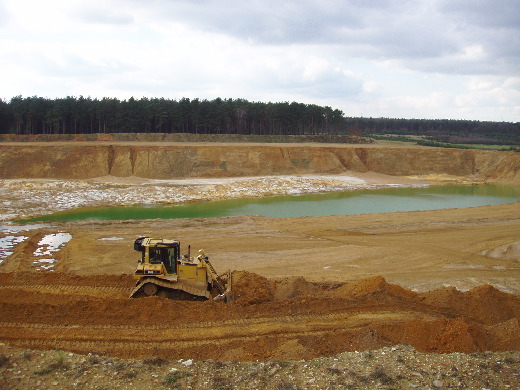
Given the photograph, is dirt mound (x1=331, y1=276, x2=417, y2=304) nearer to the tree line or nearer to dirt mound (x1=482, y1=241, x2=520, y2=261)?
dirt mound (x1=482, y1=241, x2=520, y2=261)

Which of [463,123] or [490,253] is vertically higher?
[463,123]

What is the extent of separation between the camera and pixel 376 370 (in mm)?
8898

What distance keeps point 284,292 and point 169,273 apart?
162 inches

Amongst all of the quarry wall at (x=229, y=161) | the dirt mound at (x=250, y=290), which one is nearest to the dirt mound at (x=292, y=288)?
the dirt mound at (x=250, y=290)

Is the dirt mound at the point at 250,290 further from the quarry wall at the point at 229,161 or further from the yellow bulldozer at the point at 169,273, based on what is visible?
the quarry wall at the point at 229,161

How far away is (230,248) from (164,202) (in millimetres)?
16276

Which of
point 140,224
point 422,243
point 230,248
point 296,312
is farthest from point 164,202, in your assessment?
point 296,312

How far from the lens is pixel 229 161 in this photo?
54.9 metres

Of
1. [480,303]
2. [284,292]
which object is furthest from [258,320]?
[480,303]

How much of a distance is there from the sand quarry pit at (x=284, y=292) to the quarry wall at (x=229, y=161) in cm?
1770

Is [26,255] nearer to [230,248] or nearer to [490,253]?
[230,248]

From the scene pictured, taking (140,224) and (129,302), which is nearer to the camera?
(129,302)

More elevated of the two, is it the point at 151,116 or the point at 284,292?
the point at 151,116

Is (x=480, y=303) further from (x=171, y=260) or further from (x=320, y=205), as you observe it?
(x=320, y=205)
